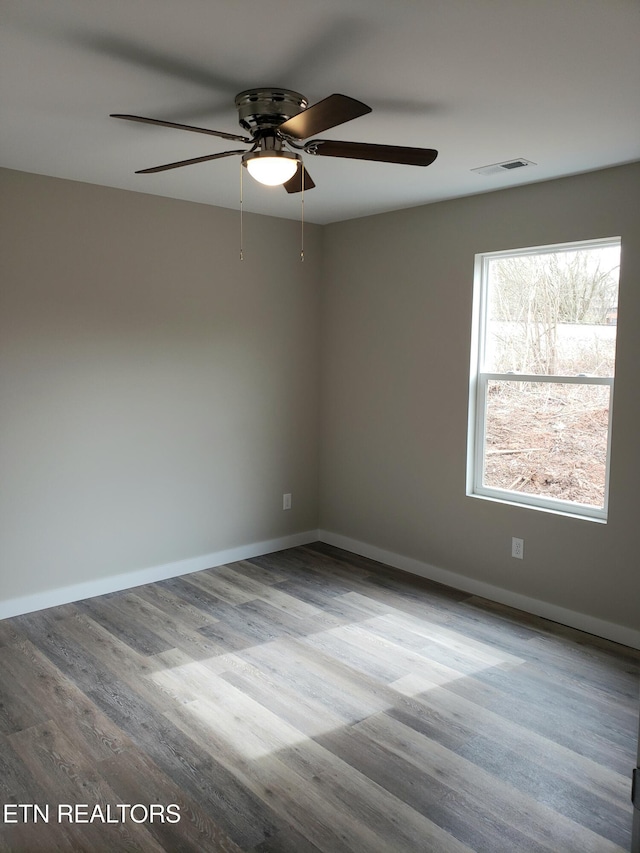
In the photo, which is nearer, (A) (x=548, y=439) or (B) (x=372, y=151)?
(B) (x=372, y=151)

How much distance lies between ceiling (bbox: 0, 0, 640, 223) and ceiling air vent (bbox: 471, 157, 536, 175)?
7cm

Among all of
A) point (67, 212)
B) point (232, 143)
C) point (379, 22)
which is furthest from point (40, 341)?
point (379, 22)

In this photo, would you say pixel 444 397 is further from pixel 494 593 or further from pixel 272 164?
pixel 272 164

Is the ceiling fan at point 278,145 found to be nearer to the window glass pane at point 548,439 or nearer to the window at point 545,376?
the window at point 545,376

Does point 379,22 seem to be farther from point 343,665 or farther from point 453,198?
point 343,665

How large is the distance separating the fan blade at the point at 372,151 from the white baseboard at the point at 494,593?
2.57 meters

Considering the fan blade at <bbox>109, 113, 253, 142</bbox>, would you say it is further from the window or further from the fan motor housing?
the window

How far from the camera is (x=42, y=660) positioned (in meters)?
3.32

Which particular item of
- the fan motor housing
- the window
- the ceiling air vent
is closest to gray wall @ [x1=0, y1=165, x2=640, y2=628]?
the window

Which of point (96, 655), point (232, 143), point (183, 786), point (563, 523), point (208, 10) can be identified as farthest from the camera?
point (563, 523)

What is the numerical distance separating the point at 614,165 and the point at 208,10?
236cm

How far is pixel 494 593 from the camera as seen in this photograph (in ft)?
13.7

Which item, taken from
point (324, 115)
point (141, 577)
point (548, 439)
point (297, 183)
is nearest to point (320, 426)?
point (141, 577)

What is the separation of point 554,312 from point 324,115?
2251 millimetres
